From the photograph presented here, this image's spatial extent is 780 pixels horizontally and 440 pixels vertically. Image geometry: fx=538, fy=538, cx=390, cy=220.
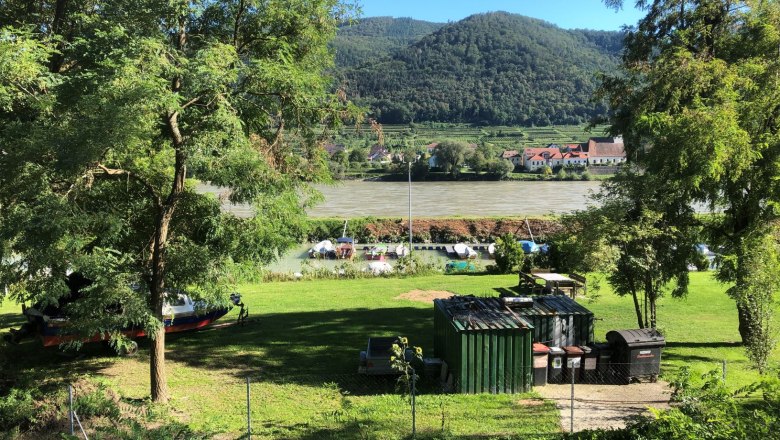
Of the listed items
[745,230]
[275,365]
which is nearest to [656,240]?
[745,230]

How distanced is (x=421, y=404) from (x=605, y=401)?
3.24 m

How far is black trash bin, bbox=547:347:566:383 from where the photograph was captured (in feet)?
34.0

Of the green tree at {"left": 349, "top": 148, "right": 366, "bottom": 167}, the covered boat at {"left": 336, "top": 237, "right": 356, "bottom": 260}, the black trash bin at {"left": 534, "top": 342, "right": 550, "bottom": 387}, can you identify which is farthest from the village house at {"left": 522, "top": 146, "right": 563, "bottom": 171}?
the black trash bin at {"left": 534, "top": 342, "right": 550, "bottom": 387}

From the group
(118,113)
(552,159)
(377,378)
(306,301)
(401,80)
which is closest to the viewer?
(118,113)

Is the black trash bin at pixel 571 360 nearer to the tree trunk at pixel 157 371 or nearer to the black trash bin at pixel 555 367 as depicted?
the black trash bin at pixel 555 367

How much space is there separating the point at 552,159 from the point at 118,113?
10368 cm

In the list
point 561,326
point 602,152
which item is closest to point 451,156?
point 602,152

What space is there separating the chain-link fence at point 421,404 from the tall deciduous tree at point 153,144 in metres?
1.36

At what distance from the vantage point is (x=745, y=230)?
11406 mm

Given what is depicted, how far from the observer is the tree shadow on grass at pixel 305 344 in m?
10.8

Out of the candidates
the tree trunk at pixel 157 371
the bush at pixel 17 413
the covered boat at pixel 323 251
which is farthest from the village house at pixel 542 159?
Answer: the bush at pixel 17 413

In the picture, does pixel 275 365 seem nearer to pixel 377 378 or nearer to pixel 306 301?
pixel 377 378

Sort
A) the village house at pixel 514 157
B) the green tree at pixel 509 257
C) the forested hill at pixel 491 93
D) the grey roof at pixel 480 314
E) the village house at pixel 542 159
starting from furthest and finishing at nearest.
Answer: the forested hill at pixel 491 93
the village house at pixel 514 157
the village house at pixel 542 159
the green tree at pixel 509 257
the grey roof at pixel 480 314

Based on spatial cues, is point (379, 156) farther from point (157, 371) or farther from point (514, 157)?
point (157, 371)
